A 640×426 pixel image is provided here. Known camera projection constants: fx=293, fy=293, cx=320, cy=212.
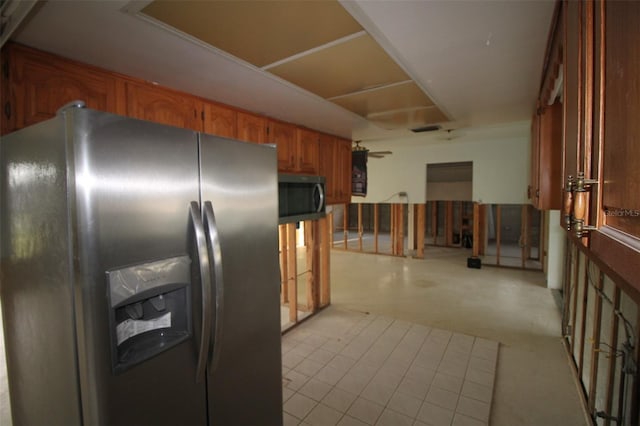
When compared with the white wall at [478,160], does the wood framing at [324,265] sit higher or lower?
lower

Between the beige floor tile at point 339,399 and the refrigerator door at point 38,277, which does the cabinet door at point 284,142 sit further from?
the beige floor tile at point 339,399

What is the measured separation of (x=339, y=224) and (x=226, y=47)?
38.2 ft

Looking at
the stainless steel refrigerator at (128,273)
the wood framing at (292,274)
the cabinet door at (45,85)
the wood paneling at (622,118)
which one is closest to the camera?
the wood paneling at (622,118)

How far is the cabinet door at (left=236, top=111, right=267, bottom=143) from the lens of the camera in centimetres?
258

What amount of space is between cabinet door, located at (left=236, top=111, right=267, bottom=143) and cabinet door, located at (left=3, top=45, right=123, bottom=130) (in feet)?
3.26

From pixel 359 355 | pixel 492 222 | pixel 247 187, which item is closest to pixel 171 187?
pixel 247 187

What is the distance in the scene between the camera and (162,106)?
2.03 meters

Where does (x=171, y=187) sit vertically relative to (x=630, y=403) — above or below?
above

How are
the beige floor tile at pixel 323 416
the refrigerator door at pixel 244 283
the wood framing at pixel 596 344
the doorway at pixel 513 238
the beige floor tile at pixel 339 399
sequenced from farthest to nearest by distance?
1. the doorway at pixel 513 238
2. the beige floor tile at pixel 339 399
3. the beige floor tile at pixel 323 416
4. the wood framing at pixel 596 344
5. the refrigerator door at pixel 244 283

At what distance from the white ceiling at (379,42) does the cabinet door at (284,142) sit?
43 cm

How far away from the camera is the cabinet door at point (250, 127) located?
2580 mm

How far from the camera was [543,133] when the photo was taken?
5.35 feet

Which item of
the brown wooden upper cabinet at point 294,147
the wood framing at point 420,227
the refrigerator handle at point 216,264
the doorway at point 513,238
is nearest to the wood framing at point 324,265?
the brown wooden upper cabinet at point 294,147

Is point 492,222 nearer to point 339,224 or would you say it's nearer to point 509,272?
point 509,272
